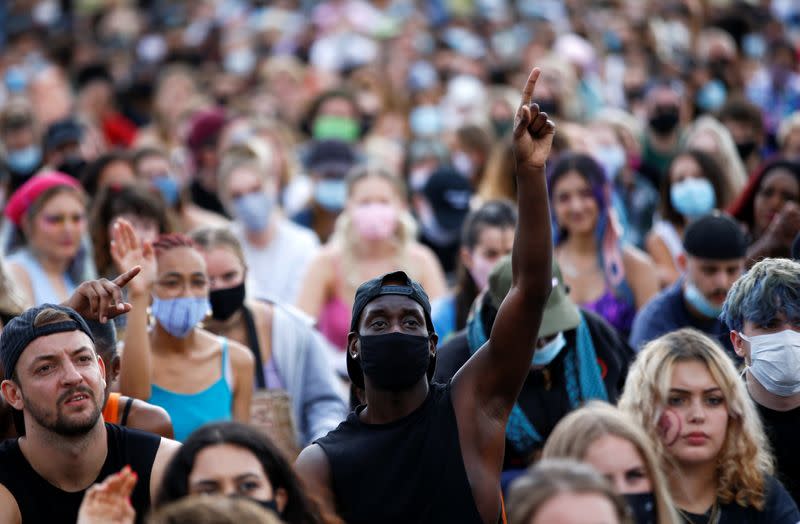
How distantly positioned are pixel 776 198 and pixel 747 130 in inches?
154

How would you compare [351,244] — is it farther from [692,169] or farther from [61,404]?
[61,404]

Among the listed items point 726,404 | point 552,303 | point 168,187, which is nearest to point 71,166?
point 168,187

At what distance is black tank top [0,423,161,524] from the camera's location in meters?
4.87

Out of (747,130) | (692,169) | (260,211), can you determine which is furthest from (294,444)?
(747,130)

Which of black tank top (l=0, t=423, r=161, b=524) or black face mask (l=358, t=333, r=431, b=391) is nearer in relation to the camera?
black face mask (l=358, t=333, r=431, b=391)

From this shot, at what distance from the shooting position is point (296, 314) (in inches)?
286

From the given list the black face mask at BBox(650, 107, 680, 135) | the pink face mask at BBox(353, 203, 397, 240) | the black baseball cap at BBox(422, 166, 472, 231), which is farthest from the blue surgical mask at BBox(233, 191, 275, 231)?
the black face mask at BBox(650, 107, 680, 135)

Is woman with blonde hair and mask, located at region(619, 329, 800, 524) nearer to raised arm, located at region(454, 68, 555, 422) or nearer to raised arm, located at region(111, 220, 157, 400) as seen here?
raised arm, located at region(454, 68, 555, 422)

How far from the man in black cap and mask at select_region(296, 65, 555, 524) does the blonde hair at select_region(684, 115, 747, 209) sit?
4.97 metres

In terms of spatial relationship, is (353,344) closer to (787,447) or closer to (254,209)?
(787,447)

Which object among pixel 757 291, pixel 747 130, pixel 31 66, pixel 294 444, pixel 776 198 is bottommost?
pixel 294 444

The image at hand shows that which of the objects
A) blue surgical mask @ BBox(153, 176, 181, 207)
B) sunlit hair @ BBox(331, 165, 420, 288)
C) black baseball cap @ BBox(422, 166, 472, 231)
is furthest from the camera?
blue surgical mask @ BBox(153, 176, 181, 207)

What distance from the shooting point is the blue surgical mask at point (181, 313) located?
6.46 metres

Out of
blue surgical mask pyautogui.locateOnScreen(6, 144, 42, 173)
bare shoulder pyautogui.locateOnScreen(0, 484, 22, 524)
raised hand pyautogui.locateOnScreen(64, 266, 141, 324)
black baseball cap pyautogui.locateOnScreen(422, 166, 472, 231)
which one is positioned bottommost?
bare shoulder pyautogui.locateOnScreen(0, 484, 22, 524)
